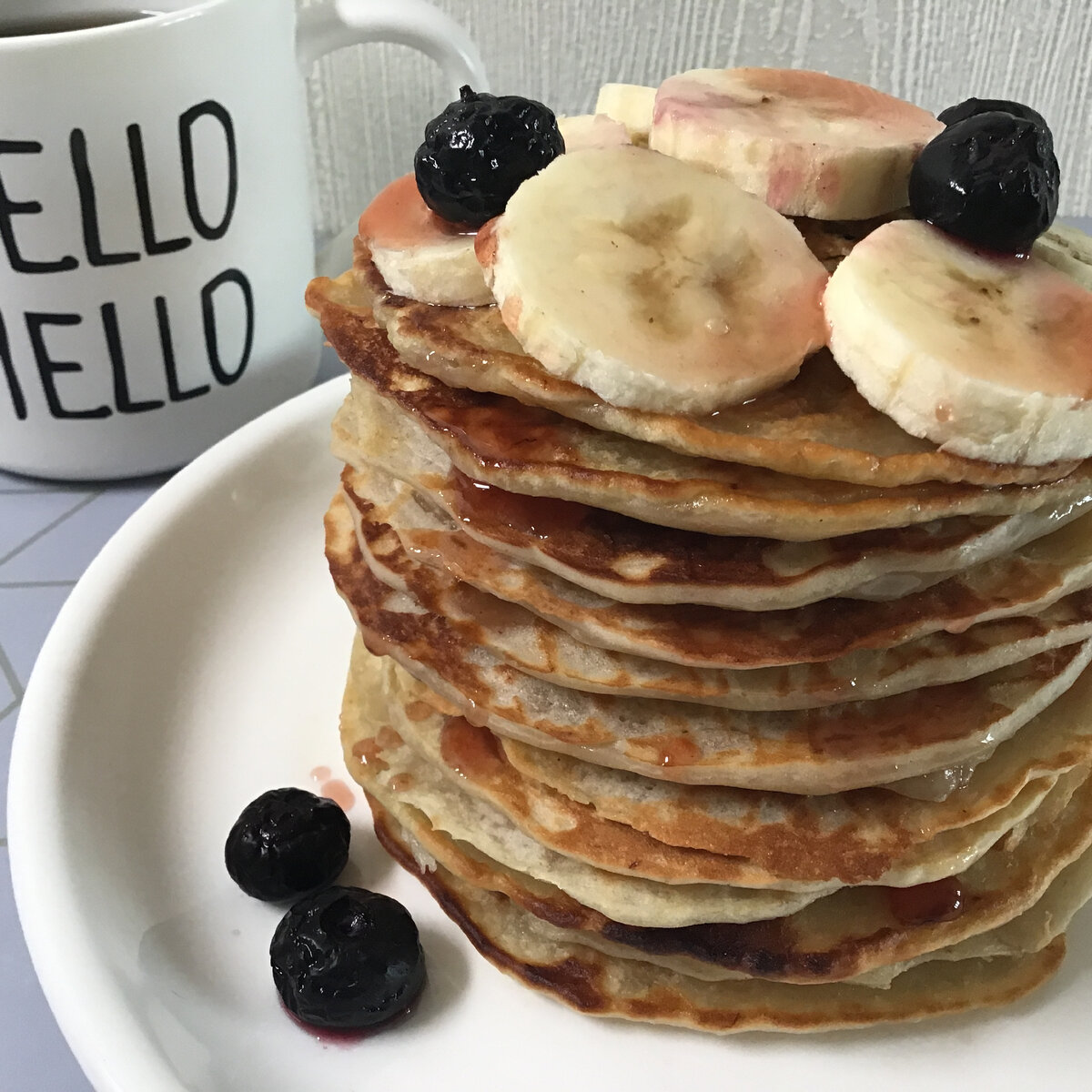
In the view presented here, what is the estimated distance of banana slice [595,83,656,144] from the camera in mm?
1200

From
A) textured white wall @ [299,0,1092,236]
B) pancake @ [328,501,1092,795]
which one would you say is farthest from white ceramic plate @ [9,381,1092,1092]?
textured white wall @ [299,0,1092,236]

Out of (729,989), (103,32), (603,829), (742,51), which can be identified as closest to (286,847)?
(603,829)

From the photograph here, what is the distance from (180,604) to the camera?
4.91 feet

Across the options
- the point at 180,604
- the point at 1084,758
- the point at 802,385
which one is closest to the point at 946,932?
the point at 1084,758

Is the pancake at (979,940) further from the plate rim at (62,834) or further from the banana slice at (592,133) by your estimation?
the banana slice at (592,133)

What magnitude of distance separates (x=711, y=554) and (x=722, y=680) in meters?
0.12

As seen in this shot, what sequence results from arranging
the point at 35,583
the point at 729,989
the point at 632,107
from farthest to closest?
the point at 35,583 → the point at 632,107 → the point at 729,989

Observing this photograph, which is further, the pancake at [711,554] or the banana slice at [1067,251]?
the banana slice at [1067,251]

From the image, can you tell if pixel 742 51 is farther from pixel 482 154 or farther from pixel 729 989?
pixel 729 989

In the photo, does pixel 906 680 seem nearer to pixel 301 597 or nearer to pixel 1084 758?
pixel 1084 758

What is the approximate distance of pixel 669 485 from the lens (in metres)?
0.88

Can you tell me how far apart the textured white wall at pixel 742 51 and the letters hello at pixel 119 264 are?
95 centimetres

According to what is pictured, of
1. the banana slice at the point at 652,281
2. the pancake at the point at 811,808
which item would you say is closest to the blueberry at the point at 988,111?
the banana slice at the point at 652,281

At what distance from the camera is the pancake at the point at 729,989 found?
3.48 feet
